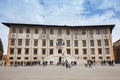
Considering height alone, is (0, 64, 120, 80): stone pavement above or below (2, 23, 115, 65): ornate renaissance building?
below

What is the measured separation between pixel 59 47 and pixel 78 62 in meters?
7.96

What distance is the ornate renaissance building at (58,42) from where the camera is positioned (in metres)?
41.7

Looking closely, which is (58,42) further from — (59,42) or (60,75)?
(60,75)

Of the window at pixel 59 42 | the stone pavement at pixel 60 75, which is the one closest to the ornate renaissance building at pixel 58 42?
the window at pixel 59 42

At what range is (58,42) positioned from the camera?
43.3m

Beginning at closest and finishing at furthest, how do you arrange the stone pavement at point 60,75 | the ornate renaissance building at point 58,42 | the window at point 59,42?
the stone pavement at point 60,75 → the ornate renaissance building at point 58,42 → the window at point 59,42

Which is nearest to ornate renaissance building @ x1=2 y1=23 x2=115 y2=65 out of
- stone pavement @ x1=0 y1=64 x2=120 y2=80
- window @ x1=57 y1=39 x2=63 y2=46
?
window @ x1=57 y1=39 x2=63 y2=46

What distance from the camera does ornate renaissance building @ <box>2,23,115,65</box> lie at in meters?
41.7

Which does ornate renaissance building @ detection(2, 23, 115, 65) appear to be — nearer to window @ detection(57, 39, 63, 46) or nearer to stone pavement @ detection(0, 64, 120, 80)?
window @ detection(57, 39, 63, 46)

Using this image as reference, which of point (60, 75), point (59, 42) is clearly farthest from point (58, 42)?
point (60, 75)

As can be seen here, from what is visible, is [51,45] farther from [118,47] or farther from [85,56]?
[118,47]

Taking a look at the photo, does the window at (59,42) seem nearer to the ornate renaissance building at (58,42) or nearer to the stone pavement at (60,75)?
the ornate renaissance building at (58,42)

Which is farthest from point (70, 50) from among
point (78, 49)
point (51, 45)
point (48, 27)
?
point (48, 27)

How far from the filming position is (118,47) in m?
53.1
